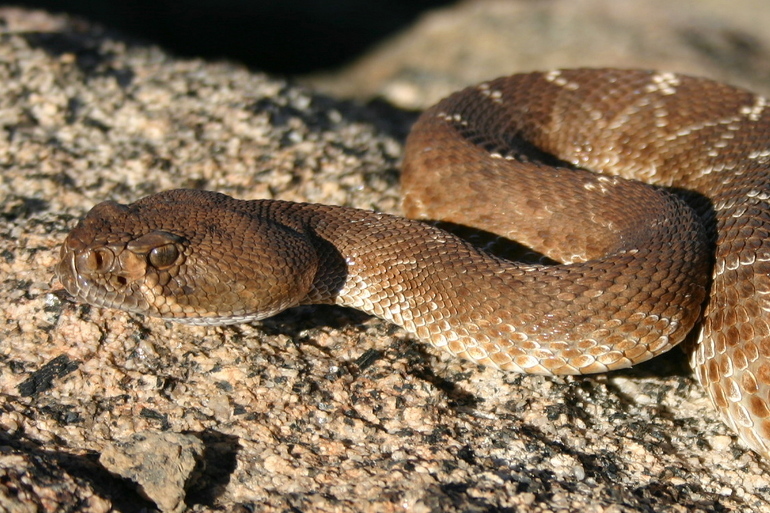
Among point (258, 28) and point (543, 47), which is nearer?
point (543, 47)

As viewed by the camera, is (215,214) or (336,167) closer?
(215,214)

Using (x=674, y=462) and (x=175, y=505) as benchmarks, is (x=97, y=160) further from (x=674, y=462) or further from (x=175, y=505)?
(x=674, y=462)

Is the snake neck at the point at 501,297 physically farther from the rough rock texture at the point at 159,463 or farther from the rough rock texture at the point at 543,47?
the rough rock texture at the point at 543,47

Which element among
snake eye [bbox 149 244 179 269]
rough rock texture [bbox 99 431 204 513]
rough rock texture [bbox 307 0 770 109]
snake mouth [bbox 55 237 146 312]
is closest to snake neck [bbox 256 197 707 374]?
snake eye [bbox 149 244 179 269]

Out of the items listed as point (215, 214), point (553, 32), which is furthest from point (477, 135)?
point (553, 32)

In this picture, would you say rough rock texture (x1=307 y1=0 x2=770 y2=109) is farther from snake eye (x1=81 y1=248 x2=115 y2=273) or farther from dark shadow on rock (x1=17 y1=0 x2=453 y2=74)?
snake eye (x1=81 y1=248 x2=115 y2=273)

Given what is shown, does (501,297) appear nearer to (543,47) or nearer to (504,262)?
(504,262)

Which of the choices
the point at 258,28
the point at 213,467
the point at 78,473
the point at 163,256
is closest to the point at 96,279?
the point at 163,256

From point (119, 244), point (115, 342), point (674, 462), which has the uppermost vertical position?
point (119, 244)
